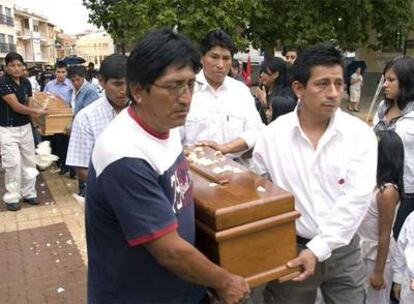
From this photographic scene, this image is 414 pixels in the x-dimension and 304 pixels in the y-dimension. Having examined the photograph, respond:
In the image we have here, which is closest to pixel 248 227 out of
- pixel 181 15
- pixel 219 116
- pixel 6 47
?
pixel 219 116

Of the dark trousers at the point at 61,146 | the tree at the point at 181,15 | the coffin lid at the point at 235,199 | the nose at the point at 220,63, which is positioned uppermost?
the tree at the point at 181,15

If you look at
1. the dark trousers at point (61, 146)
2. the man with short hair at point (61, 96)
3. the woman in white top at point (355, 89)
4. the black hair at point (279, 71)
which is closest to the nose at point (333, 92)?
the black hair at point (279, 71)

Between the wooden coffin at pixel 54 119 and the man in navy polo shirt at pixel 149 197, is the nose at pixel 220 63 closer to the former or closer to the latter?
the man in navy polo shirt at pixel 149 197

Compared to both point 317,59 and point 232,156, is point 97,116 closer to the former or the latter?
point 232,156

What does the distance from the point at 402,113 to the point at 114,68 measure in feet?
7.11

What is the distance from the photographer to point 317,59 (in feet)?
6.77

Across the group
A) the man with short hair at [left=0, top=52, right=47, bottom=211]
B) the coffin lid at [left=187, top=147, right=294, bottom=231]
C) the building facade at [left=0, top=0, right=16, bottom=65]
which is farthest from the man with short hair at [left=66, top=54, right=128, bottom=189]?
the building facade at [left=0, top=0, right=16, bottom=65]

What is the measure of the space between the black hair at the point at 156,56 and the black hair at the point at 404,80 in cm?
258

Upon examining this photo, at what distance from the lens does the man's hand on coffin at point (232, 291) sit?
1455mm

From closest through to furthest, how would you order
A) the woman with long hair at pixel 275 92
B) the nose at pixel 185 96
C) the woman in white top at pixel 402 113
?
the nose at pixel 185 96
the woman in white top at pixel 402 113
the woman with long hair at pixel 275 92

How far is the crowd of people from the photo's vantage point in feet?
4.48

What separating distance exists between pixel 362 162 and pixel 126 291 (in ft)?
3.75

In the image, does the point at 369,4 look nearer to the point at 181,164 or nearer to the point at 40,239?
the point at 40,239

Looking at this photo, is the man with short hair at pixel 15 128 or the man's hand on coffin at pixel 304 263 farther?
the man with short hair at pixel 15 128
